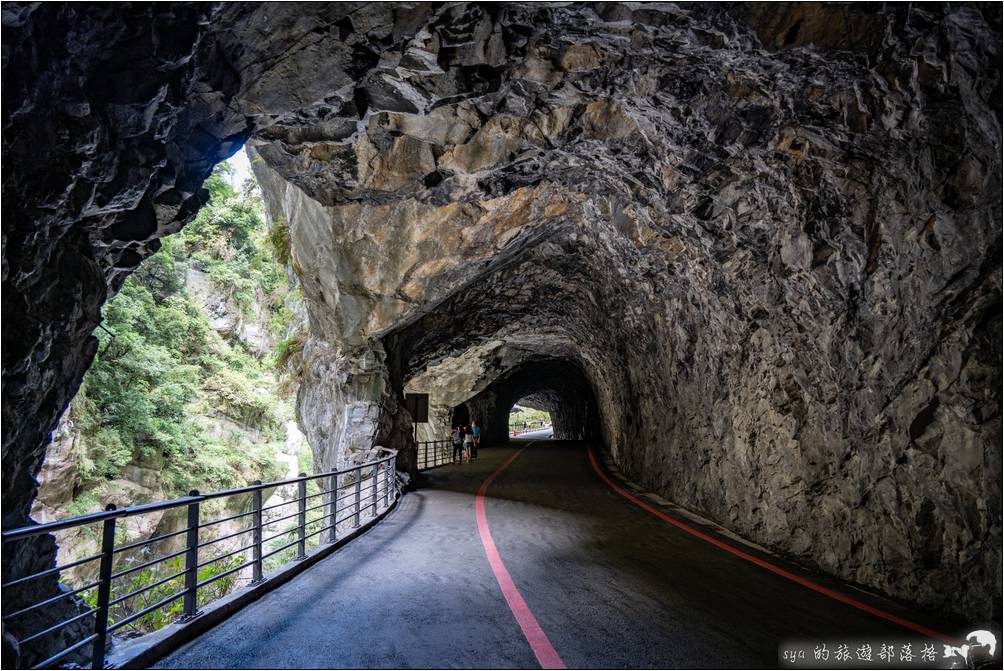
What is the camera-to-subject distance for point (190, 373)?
21703 millimetres

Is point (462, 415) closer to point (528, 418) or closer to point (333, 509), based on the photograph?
point (333, 509)

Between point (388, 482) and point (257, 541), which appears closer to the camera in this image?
point (257, 541)

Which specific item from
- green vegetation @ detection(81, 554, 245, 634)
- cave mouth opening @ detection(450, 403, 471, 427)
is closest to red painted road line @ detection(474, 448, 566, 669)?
green vegetation @ detection(81, 554, 245, 634)

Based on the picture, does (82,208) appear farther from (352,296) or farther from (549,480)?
(549,480)

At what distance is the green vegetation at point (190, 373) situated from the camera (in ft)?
59.2

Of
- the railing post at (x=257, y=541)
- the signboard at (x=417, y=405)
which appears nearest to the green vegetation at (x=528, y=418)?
the signboard at (x=417, y=405)

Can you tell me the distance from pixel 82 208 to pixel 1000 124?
782 centimetres

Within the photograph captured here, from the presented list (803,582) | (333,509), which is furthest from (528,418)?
(803,582)

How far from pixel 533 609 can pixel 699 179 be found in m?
6.38

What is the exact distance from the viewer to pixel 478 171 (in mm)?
10625

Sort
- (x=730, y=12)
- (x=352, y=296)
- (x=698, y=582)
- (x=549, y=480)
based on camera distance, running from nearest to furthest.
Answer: (x=730, y=12)
(x=698, y=582)
(x=352, y=296)
(x=549, y=480)

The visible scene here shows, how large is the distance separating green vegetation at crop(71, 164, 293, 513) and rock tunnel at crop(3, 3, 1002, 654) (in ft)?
33.7

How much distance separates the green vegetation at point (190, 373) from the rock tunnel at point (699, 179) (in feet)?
33.7

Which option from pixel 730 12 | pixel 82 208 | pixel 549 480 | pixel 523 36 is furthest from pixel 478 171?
pixel 549 480
